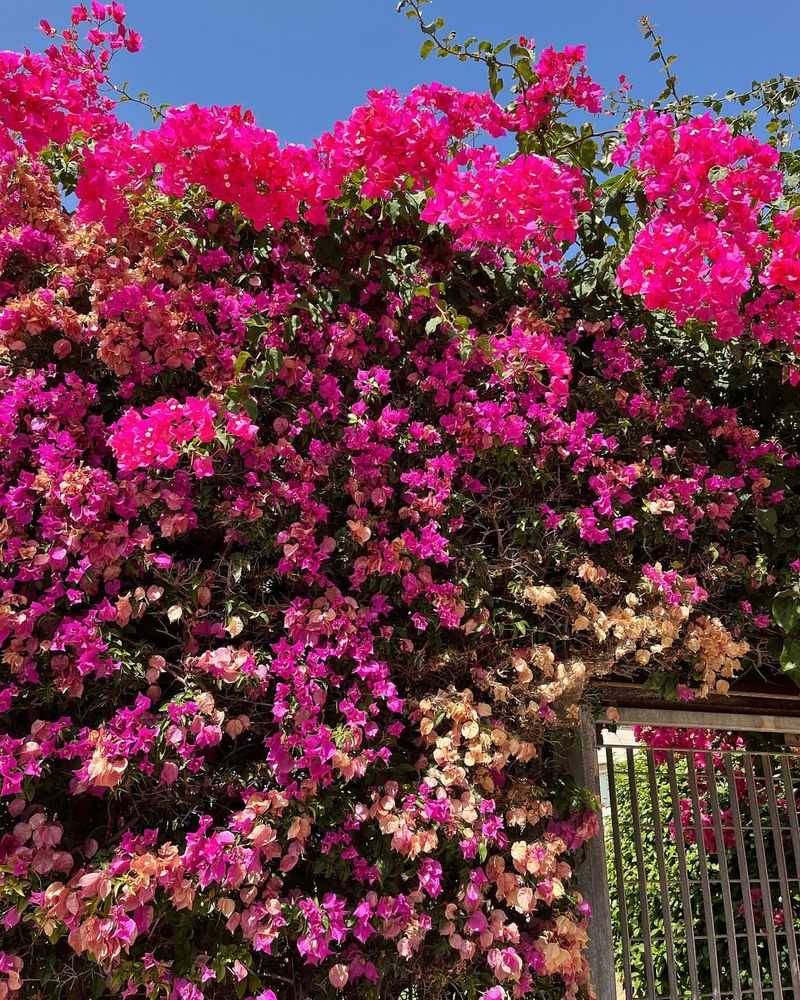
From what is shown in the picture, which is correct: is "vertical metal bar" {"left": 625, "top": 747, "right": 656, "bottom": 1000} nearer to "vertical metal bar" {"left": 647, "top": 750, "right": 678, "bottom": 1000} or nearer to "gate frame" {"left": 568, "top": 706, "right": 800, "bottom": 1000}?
"vertical metal bar" {"left": 647, "top": 750, "right": 678, "bottom": 1000}

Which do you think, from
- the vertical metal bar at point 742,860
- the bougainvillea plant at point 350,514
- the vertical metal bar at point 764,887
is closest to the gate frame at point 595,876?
the bougainvillea plant at point 350,514

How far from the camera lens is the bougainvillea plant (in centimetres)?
189

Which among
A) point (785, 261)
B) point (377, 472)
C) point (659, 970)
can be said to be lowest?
point (659, 970)

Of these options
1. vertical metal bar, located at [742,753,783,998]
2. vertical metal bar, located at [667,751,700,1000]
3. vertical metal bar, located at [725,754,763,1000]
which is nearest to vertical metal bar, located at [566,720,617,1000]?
vertical metal bar, located at [667,751,700,1000]

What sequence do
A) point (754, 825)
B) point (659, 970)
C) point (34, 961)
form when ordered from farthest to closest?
1. point (659, 970)
2. point (754, 825)
3. point (34, 961)

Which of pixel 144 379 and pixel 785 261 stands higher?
pixel 785 261

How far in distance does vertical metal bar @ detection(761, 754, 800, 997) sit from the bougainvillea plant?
3.64 feet

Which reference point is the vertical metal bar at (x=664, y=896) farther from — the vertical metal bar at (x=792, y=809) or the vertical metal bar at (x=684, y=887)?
the vertical metal bar at (x=792, y=809)

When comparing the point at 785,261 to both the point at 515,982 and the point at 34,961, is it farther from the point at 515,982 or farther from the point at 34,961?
the point at 34,961

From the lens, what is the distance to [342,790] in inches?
79.1

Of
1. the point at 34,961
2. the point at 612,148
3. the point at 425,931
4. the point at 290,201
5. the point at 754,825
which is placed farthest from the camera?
the point at 754,825

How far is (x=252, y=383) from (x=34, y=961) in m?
1.40

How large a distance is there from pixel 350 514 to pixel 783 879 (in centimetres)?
253

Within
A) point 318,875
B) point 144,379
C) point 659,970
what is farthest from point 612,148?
point 659,970
